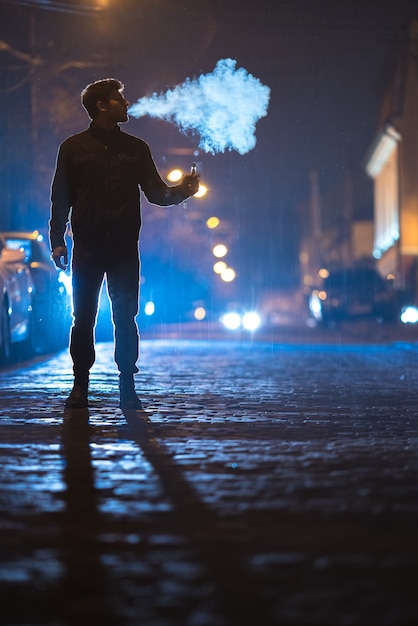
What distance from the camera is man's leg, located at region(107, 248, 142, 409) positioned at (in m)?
9.01

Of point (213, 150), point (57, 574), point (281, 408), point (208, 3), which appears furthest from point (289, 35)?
point (57, 574)

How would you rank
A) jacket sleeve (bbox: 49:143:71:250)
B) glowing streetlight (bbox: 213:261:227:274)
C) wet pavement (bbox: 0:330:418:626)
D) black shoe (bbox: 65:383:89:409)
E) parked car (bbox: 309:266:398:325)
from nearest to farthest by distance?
1. wet pavement (bbox: 0:330:418:626)
2. jacket sleeve (bbox: 49:143:71:250)
3. black shoe (bbox: 65:383:89:409)
4. parked car (bbox: 309:266:398:325)
5. glowing streetlight (bbox: 213:261:227:274)

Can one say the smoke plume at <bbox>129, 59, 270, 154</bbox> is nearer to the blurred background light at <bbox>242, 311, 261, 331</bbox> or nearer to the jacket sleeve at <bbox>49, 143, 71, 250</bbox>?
the jacket sleeve at <bbox>49, 143, 71, 250</bbox>

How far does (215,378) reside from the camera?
13250 mm

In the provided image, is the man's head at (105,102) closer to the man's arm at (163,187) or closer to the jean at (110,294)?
the man's arm at (163,187)

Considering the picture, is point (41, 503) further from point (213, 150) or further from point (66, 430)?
point (213, 150)

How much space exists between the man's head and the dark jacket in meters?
0.10

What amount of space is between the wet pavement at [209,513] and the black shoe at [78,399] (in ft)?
0.43

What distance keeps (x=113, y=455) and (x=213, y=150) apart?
17.3 feet

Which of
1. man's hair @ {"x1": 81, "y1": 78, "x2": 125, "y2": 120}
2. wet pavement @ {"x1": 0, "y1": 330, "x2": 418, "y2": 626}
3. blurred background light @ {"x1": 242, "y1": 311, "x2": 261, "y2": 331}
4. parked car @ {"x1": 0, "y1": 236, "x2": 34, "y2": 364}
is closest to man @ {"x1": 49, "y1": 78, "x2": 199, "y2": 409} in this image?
man's hair @ {"x1": 81, "y1": 78, "x2": 125, "y2": 120}

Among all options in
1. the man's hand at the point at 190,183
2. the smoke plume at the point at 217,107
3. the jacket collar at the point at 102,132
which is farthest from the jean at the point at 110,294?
the smoke plume at the point at 217,107

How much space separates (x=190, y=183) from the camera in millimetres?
9109

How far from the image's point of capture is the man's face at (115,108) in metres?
9.05

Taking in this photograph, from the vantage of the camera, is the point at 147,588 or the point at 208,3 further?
the point at 208,3
